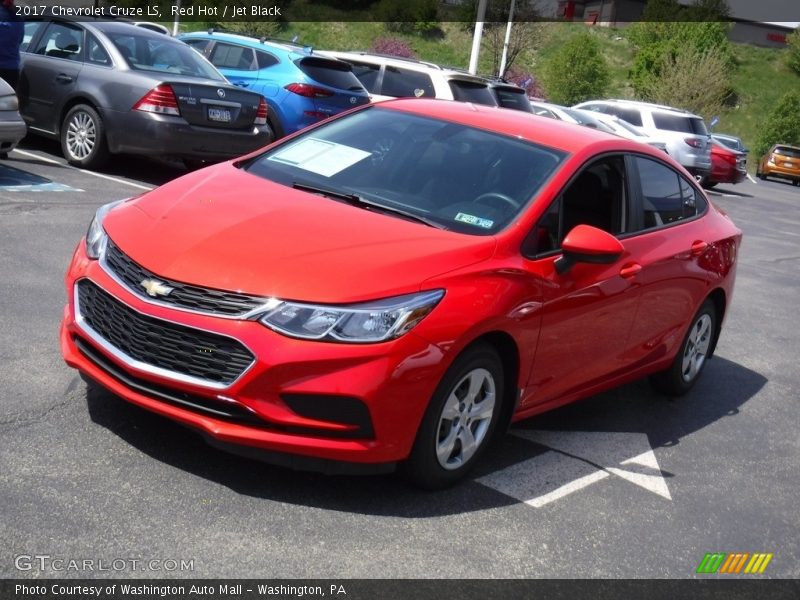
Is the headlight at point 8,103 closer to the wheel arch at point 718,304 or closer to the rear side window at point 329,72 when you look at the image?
the rear side window at point 329,72

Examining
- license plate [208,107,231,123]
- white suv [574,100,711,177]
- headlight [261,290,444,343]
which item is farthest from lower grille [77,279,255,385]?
white suv [574,100,711,177]

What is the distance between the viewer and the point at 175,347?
170 inches

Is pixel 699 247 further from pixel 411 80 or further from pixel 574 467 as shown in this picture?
pixel 411 80

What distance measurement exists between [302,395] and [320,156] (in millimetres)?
1873

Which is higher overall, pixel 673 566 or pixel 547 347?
pixel 547 347

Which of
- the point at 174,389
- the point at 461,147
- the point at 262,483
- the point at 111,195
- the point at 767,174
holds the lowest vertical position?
the point at 767,174

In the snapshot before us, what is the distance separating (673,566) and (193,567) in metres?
1.95

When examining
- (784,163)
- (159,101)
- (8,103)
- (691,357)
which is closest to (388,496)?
(691,357)

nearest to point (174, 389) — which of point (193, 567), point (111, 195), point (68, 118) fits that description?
point (193, 567)

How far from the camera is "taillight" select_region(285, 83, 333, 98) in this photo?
1455 centimetres

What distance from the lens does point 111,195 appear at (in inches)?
439

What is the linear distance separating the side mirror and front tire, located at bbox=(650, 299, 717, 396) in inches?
75.4

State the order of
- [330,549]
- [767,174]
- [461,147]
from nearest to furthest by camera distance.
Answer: [330,549] → [461,147] → [767,174]

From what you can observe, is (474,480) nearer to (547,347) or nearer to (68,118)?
(547,347)
